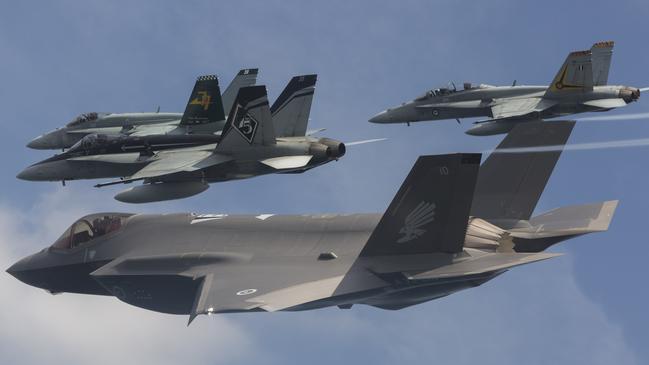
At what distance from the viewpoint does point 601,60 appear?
64.5m

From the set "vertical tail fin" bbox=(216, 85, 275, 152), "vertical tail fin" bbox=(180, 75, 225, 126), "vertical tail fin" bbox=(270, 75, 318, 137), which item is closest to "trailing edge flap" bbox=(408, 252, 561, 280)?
"vertical tail fin" bbox=(216, 85, 275, 152)

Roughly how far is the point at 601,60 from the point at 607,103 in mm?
3851

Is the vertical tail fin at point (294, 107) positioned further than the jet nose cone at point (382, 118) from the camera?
No

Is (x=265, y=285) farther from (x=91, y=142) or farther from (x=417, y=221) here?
(x=91, y=142)

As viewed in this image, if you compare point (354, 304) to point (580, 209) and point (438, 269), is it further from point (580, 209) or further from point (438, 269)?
point (580, 209)

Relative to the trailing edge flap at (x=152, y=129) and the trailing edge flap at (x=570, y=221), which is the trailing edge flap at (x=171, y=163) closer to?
the trailing edge flap at (x=152, y=129)

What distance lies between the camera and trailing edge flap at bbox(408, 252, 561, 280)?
78.7ft

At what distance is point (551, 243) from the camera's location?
30.6 metres

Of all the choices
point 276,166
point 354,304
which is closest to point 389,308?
point 354,304

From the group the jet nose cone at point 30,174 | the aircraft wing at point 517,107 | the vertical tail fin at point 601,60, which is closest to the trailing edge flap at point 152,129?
the jet nose cone at point 30,174

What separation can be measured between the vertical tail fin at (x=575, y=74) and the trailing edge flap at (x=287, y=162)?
23.4 meters

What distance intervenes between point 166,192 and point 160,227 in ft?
54.3

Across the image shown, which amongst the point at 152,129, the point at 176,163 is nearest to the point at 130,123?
the point at 152,129

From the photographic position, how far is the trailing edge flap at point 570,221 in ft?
101
